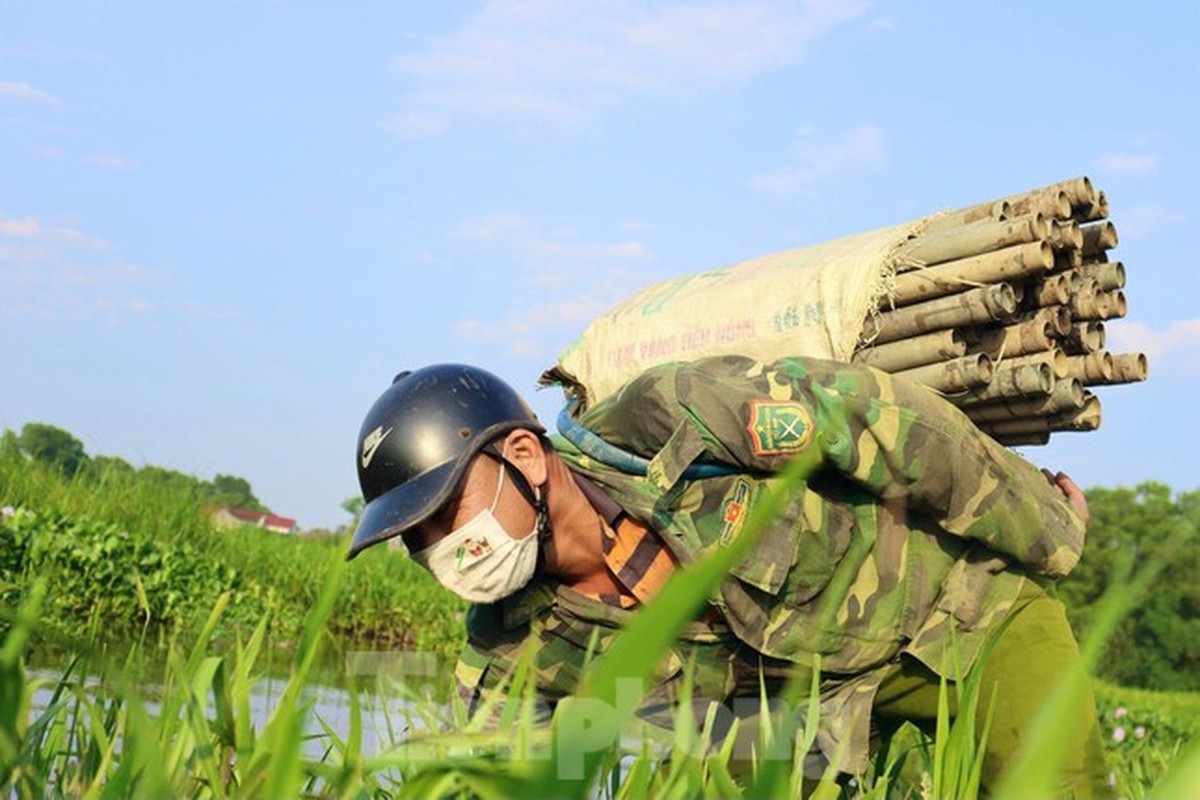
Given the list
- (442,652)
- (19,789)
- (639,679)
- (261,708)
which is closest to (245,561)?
(442,652)

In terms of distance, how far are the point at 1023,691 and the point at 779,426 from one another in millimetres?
882

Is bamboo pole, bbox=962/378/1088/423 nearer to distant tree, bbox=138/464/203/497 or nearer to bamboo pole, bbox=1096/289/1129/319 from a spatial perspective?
bamboo pole, bbox=1096/289/1129/319

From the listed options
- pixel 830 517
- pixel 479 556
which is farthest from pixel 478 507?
pixel 830 517

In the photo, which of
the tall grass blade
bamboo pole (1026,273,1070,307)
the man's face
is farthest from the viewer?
bamboo pole (1026,273,1070,307)

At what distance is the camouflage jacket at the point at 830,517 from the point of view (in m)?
2.97

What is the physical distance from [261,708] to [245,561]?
16.7 ft

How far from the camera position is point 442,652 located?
33.5 feet

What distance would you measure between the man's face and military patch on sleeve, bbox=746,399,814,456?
1.84 feet

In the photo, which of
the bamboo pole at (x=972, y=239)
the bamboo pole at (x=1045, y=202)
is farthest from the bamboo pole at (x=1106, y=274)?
the bamboo pole at (x=972, y=239)

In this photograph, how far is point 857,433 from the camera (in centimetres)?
294

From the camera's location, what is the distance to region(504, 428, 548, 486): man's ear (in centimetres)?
305

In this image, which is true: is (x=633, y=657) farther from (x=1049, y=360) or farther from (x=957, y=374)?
(x=1049, y=360)

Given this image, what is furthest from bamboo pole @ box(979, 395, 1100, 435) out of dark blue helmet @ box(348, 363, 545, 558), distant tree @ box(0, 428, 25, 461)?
distant tree @ box(0, 428, 25, 461)

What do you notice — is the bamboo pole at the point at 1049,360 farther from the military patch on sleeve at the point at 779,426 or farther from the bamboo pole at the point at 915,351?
the military patch on sleeve at the point at 779,426
